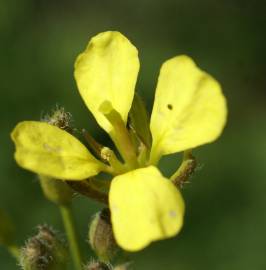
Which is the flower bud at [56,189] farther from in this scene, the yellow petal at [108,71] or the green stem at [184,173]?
the green stem at [184,173]

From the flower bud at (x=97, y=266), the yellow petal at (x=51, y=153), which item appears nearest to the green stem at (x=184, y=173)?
the yellow petal at (x=51, y=153)

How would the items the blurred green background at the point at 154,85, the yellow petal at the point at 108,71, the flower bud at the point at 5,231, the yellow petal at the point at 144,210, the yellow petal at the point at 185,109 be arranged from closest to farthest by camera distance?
the yellow petal at the point at 144,210 < the yellow petal at the point at 185,109 < the yellow petal at the point at 108,71 < the flower bud at the point at 5,231 < the blurred green background at the point at 154,85

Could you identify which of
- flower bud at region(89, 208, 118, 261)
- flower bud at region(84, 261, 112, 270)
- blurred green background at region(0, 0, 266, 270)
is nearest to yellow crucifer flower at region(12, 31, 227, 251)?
flower bud at region(89, 208, 118, 261)

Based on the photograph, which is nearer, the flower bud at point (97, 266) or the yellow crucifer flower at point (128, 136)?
the yellow crucifer flower at point (128, 136)

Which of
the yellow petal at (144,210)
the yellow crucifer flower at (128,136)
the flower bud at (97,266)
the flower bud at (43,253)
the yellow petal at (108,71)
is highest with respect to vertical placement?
the yellow petal at (108,71)

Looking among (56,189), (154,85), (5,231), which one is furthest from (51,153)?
(154,85)

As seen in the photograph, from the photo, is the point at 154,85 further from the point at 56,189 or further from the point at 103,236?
the point at 103,236

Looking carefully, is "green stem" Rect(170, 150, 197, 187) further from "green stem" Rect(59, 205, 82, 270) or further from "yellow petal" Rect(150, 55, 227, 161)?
"green stem" Rect(59, 205, 82, 270)

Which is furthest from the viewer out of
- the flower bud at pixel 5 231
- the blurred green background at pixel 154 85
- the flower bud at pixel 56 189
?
the blurred green background at pixel 154 85

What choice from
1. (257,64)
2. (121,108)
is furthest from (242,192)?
(121,108)
